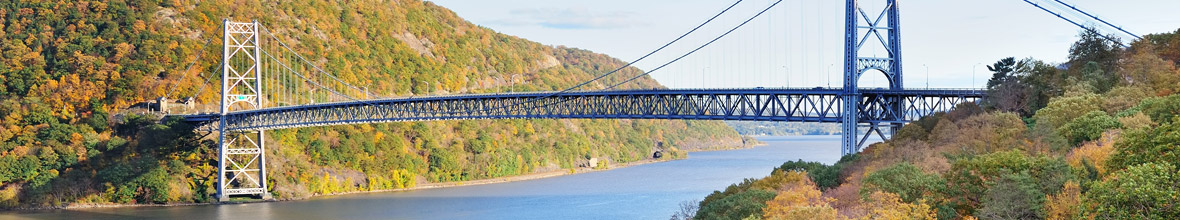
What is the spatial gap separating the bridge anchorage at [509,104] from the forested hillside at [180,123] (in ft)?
4.63

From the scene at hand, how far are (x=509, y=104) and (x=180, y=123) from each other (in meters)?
16.5

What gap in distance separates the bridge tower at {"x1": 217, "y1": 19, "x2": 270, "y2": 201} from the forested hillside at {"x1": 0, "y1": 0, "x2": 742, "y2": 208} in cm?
104

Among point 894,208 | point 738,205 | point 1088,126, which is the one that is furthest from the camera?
point 738,205

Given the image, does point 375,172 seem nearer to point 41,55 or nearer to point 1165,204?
point 41,55

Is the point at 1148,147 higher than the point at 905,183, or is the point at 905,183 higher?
the point at 1148,147

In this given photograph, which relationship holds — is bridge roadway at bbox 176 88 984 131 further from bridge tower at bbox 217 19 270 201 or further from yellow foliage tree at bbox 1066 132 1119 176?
yellow foliage tree at bbox 1066 132 1119 176

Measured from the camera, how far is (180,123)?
2416 inches

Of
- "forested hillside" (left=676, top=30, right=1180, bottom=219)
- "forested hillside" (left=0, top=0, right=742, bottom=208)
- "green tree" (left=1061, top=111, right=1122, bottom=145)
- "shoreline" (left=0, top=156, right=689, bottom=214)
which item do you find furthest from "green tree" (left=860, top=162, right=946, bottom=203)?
"forested hillside" (left=0, top=0, right=742, bottom=208)

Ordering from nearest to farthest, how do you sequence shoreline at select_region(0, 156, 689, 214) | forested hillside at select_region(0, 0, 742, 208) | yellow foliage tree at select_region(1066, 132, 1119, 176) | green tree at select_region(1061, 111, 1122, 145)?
yellow foliage tree at select_region(1066, 132, 1119, 176)
green tree at select_region(1061, 111, 1122, 145)
shoreline at select_region(0, 156, 689, 214)
forested hillside at select_region(0, 0, 742, 208)

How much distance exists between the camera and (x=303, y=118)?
63.5 metres

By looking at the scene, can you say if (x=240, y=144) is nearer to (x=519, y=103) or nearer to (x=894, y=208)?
(x=519, y=103)

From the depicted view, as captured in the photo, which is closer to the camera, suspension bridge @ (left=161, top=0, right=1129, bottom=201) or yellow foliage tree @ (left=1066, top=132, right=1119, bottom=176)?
yellow foliage tree @ (left=1066, top=132, right=1119, bottom=176)

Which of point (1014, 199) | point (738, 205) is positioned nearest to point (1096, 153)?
point (1014, 199)

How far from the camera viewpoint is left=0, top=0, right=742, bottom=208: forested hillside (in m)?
58.8
